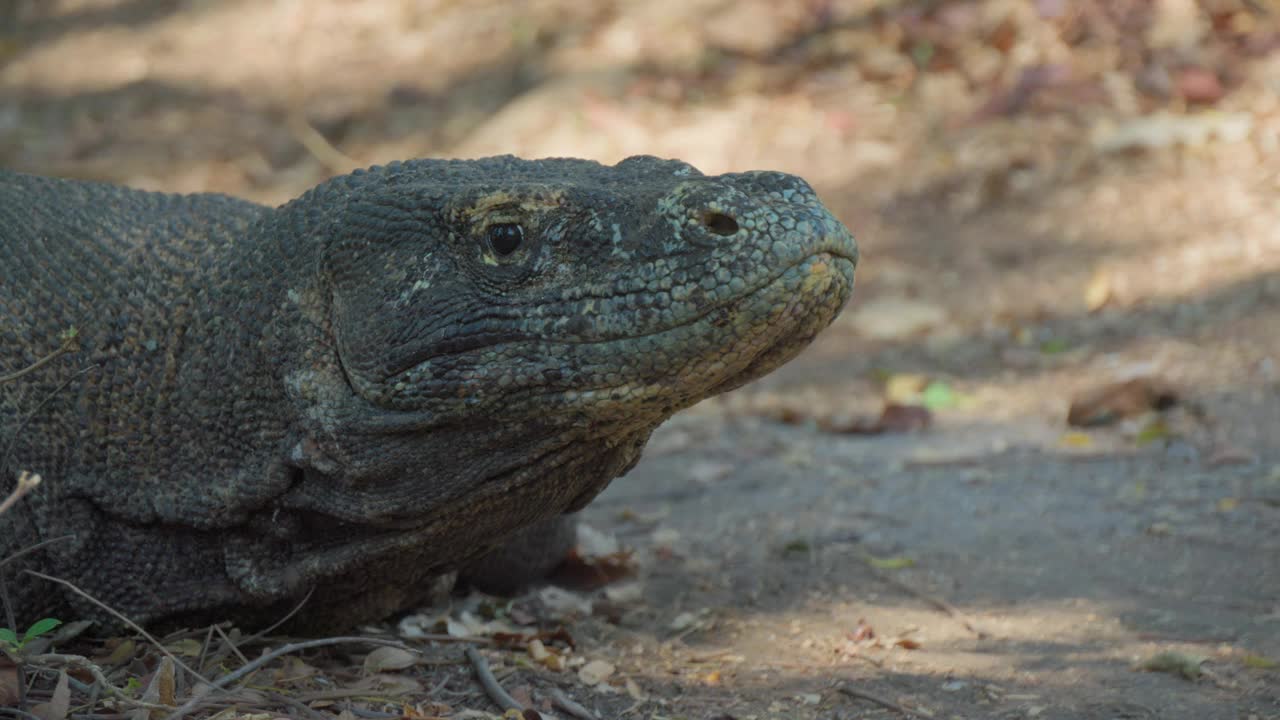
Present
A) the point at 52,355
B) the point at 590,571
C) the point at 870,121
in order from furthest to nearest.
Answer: the point at 870,121 → the point at 590,571 → the point at 52,355

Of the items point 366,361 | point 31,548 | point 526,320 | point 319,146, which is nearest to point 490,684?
point 366,361

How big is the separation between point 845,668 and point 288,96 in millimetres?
8562

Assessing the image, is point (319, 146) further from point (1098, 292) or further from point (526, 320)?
point (526, 320)

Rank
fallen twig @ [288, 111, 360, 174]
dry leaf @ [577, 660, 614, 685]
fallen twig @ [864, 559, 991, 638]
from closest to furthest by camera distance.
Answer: dry leaf @ [577, 660, 614, 685], fallen twig @ [864, 559, 991, 638], fallen twig @ [288, 111, 360, 174]

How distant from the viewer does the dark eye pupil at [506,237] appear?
308 cm

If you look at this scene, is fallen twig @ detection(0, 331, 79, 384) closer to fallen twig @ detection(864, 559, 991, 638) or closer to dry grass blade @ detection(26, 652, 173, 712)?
dry grass blade @ detection(26, 652, 173, 712)

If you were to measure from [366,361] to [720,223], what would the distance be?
86 centimetres

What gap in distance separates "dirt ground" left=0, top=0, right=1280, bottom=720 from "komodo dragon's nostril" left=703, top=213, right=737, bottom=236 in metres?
1.23

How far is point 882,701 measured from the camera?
341 centimetres

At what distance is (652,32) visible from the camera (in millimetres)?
10555

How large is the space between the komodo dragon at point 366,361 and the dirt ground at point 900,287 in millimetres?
525

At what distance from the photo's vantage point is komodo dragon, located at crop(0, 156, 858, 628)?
2.91 metres

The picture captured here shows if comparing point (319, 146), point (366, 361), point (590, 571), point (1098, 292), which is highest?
point (319, 146)

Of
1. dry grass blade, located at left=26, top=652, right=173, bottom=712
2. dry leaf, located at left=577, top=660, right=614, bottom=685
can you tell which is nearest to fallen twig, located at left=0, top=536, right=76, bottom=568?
dry grass blade, located at left=26, top=652, right=173, bottom=712
